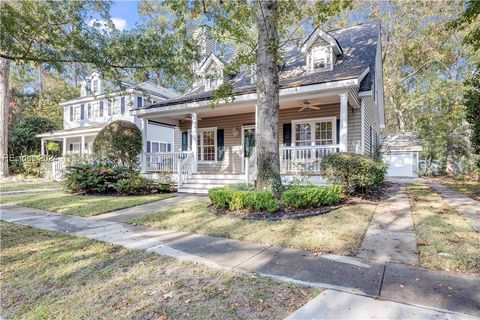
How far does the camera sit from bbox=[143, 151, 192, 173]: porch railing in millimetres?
12266

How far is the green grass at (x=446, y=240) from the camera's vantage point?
139 inches

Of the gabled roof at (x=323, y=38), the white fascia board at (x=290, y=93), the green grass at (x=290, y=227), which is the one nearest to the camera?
the green grass at (x=290, y=227)

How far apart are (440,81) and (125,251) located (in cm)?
2322

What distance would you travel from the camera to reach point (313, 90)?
9352 mm

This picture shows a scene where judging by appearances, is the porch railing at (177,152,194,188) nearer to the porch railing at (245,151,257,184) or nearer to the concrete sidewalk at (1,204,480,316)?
the porch railing at (245,151,257,184)

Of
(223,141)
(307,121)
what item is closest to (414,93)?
(307,121)

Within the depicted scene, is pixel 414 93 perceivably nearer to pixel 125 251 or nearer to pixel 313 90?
pixel 313 90

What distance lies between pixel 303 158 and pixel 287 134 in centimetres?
170

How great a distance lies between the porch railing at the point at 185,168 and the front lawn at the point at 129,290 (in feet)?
23.6

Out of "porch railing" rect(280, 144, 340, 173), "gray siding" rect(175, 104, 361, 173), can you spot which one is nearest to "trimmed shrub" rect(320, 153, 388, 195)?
"porch railing" rect(280, 144, 340, 173)

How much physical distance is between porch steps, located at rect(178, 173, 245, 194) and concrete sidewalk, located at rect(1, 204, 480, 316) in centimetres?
537

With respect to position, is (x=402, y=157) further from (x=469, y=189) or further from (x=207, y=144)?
(x=207, y=144)

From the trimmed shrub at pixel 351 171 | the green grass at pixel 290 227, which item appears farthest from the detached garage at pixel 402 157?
the green grass at pixel 290 227

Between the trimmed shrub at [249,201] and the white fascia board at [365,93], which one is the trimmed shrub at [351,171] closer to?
the trimmed shrub at [249,201]
